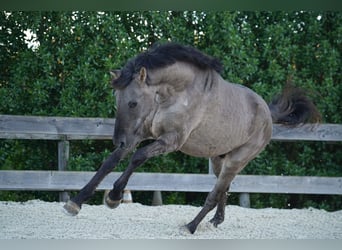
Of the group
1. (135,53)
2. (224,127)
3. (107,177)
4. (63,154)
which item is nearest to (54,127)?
(63,154)

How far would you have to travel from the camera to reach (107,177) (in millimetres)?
6719

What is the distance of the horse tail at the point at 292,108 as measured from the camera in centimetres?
595

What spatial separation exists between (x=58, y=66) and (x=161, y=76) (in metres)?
2.52

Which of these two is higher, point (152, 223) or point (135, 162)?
point (135, 162)

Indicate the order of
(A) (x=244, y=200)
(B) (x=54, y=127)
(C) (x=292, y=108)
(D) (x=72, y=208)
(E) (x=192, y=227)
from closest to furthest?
(D) (x=72, y=208) → (E) (x=192, y=227) → (C) (x=292, y=108) → (B) (x=54, y=127) → (A) (x=244, y=200)

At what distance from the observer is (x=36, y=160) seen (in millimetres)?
7082

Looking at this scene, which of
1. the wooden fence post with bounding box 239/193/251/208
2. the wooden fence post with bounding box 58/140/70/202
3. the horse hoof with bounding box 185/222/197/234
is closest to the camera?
the horse hoof with bounding box 185/222/197/234

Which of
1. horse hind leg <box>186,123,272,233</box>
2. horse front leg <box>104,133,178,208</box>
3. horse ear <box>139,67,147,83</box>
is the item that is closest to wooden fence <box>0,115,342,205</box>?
horse hind leg <box>186,123,272,233</box>

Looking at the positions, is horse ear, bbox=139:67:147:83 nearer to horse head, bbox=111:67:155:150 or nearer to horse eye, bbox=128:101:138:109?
horse head, bbox=111:67:155:150

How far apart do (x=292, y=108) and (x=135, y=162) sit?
193cm

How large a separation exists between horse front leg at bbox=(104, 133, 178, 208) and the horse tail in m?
1.53

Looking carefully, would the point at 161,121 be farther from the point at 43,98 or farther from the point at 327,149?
the point at 327,149

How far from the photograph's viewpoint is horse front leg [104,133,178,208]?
177 inches

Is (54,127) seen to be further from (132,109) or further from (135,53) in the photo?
(132,109)
